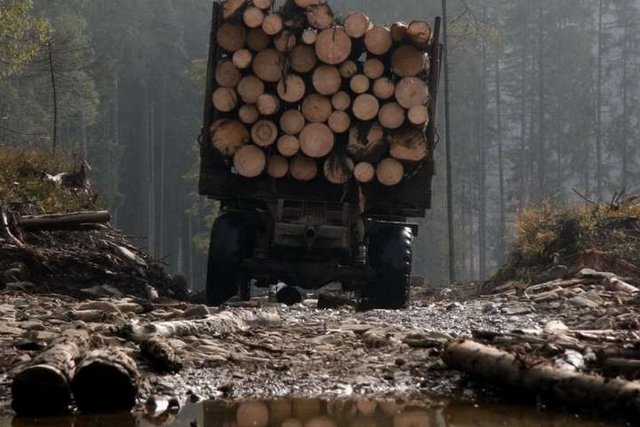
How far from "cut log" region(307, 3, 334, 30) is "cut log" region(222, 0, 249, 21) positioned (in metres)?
0.76

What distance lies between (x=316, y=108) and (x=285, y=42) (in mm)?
827

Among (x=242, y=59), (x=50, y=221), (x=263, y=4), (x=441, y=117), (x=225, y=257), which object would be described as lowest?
(x=225, y=257)

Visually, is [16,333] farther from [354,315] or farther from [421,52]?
[421,52]

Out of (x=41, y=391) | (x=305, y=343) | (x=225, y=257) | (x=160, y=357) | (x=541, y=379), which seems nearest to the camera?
(x=41, y=391)

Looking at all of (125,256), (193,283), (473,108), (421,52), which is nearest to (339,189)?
(421,52)

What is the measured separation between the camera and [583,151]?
203 ft

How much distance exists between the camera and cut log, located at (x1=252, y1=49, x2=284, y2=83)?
11.1 m

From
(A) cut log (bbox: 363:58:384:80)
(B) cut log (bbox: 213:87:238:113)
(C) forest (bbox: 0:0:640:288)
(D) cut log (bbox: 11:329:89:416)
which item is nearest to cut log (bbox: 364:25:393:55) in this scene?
(A) cut log (bbox: 363:58:384:80)

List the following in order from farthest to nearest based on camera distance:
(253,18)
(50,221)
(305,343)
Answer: (50,221)
(253,18)
(305,343)

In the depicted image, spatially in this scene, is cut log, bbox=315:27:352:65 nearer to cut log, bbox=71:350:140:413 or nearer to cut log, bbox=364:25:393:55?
cut log, bbox=364:25:393:55

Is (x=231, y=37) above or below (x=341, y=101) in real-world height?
above

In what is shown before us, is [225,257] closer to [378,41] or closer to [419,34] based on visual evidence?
[378,41]

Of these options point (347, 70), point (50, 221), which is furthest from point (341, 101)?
point (50, 221)

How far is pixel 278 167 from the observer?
11078 mm
